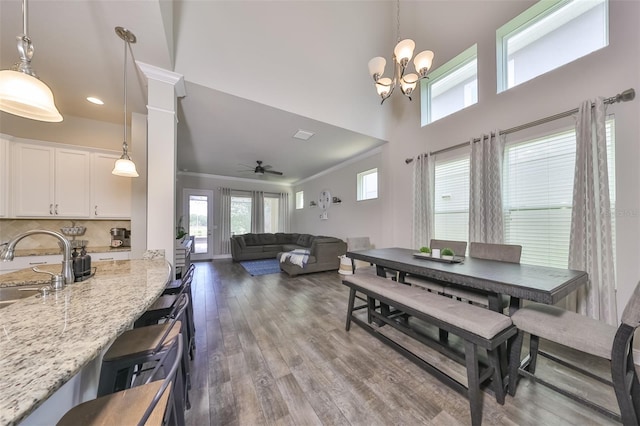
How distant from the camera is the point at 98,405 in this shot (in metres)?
0.74

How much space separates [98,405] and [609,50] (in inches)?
164

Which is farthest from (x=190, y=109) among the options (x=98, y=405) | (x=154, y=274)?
(x=98, y=405)

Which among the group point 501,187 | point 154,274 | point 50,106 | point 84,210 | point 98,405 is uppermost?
point 50,106

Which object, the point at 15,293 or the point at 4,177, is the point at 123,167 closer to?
the point at 15,293

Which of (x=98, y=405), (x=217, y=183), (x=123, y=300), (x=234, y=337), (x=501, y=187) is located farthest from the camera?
(x=217, y=183)

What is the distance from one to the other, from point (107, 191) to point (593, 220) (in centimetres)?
540

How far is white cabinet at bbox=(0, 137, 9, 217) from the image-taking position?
2340mm

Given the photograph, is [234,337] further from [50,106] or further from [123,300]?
[50,106]

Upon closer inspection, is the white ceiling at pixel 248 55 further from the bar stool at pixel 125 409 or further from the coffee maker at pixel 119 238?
the bar stool at pixel 125 409

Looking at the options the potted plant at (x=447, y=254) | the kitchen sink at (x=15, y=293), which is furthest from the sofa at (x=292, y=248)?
the kitchen sink at (x=15, y=293)

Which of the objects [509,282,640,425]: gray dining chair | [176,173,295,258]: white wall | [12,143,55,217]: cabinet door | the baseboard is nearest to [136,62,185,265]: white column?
[12,143,55,217]: cabinet door

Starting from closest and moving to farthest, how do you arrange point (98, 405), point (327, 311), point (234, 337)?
point (98, 405)
point (234, 337)
point (327, 311)

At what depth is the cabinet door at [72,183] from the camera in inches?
104

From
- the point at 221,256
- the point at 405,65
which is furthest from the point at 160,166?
the point at 221,256
